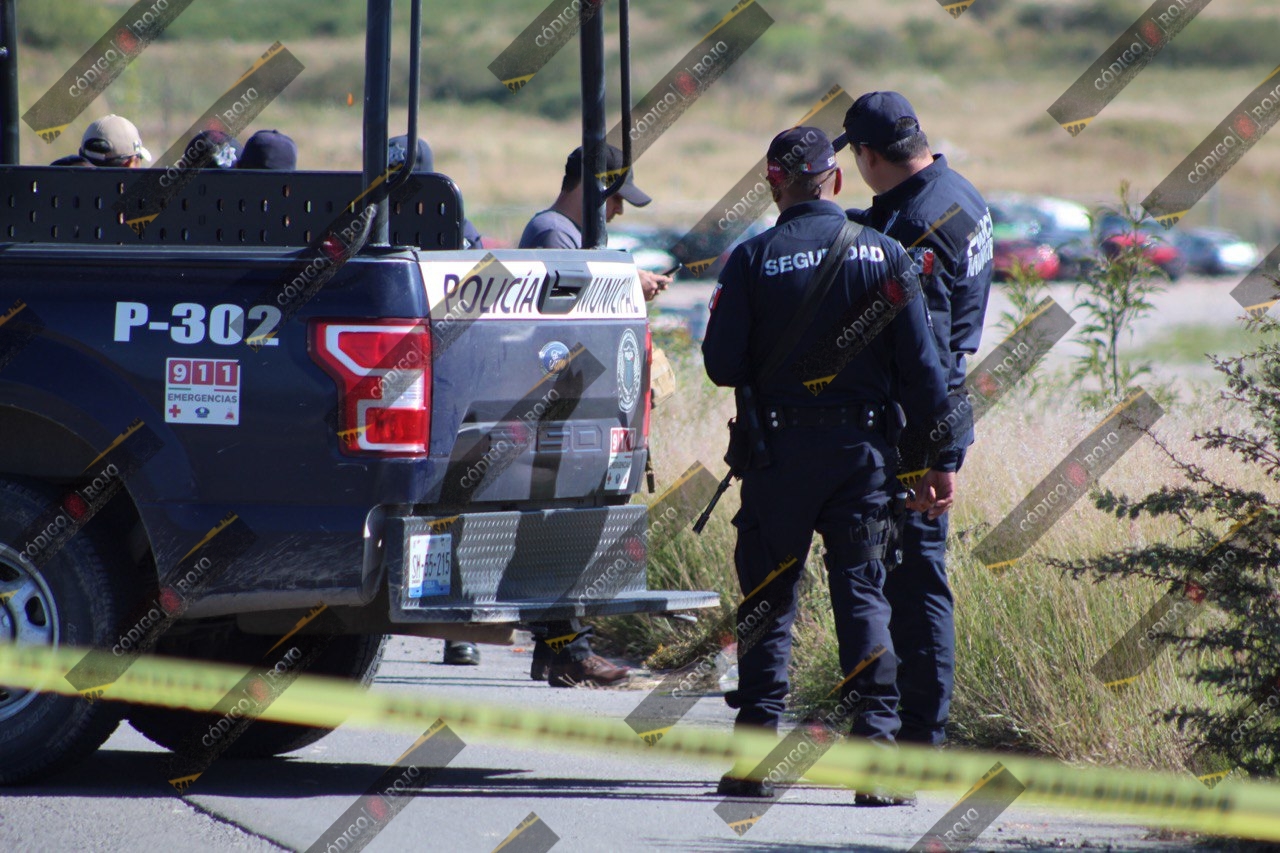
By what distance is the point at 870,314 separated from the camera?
4.89 m

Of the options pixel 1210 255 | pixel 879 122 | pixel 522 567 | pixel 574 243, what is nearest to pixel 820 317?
pixel 879 122

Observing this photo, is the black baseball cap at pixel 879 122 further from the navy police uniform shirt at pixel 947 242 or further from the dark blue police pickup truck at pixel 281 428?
the dark blue police pickup truck at pixel 281 428

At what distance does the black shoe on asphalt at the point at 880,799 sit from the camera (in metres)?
4.90

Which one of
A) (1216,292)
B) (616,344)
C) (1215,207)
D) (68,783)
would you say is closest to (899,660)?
(616,344)

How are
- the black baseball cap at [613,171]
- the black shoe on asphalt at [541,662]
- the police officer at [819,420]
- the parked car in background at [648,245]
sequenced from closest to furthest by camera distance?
the police officer at [819,420] < the black baseball cap at [613,171] < the black shoe on asphalt at [541,662] < the parked car in background at [648,245]

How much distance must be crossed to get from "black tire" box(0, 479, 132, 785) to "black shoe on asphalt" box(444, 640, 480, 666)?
2562mm

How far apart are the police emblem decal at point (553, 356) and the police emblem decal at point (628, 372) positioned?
288 millimetres

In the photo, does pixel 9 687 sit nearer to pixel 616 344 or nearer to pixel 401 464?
pixel 401 464

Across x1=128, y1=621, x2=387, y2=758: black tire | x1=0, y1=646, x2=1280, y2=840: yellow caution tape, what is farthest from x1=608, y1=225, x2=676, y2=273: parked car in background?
x1=128, y1=621, x2=387, y2=758: black tire

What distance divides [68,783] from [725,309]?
2.55m

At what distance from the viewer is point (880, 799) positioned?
4898 mm

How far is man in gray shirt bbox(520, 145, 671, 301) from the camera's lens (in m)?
6.43

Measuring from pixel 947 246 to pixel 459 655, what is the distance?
3304 millimetres

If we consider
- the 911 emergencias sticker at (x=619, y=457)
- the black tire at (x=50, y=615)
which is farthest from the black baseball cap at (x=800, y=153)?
the black tire at (x=50, y=615)
